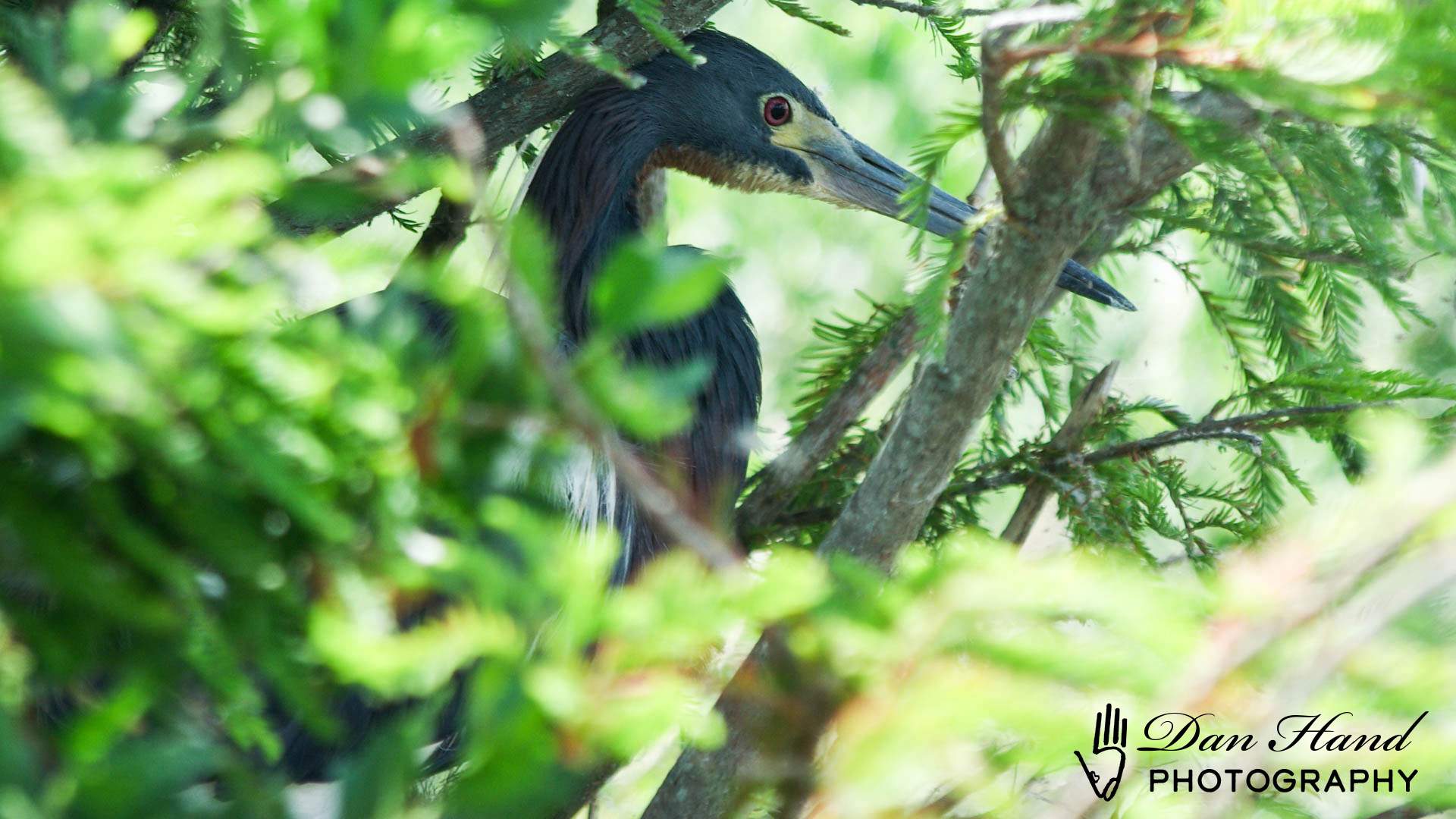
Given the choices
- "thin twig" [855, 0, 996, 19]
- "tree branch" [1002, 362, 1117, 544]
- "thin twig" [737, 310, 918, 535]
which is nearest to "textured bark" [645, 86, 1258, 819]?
"thin twig" [855, 0, 996, 19]

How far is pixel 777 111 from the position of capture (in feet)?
7.01

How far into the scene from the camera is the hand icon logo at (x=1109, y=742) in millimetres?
671

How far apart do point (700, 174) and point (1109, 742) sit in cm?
161

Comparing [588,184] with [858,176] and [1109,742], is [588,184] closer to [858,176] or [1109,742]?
[858,176]

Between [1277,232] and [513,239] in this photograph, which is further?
[1277,232]

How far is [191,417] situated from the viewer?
55 cm

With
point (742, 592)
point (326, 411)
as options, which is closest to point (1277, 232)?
point (742, 592)

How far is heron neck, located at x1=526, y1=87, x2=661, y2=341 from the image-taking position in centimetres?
187

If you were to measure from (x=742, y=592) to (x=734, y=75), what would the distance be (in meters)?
1.61

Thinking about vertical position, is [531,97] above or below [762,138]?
below

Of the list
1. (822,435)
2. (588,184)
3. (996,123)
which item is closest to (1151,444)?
(822,435)

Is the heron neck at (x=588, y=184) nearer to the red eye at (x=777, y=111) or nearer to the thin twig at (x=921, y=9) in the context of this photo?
the red eye at (x=777, y=111)

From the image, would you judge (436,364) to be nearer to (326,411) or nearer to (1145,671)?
(326,411)

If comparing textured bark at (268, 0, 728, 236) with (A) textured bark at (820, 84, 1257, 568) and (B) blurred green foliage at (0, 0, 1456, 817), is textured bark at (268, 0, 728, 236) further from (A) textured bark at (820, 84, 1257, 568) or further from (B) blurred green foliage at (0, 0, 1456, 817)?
(B) blurred green foliage at (0, 0, 1456, 817)
